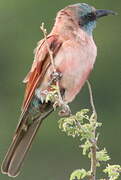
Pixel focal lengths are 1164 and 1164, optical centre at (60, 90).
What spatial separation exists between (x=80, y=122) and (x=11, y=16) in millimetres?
11922

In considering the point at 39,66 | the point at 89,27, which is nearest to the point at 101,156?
the point at 39,66

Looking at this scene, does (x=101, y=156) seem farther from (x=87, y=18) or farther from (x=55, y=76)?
(x=87, y=18)

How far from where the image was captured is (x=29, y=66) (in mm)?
16312

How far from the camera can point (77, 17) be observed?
22.1ft

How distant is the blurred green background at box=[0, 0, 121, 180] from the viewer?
15.6 meters

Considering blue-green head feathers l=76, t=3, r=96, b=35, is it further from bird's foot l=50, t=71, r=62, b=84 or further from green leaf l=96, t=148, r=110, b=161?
green leaf l=96, t=148, r=110, b=161

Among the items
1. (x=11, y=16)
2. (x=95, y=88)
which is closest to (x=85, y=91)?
(x=95, y=88)

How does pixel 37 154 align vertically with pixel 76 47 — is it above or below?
below

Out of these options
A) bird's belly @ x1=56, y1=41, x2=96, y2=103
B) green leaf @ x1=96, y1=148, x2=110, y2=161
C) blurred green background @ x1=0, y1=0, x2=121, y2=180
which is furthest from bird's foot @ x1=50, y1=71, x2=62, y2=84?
blurred green background @ x1=0, y1=0, x2=121, y2=180

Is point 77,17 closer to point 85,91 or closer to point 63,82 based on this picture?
point 63,82

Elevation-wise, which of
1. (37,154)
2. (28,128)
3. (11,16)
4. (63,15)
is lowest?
(37,154)

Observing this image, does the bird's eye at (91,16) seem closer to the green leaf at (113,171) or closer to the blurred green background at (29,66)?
the green leaf at (113,171)

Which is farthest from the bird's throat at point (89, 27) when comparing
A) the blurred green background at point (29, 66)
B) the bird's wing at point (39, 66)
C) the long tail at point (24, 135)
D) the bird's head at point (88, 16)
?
the blurred green background at point (29, 66)

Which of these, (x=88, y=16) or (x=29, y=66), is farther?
(x=29, y=66)
